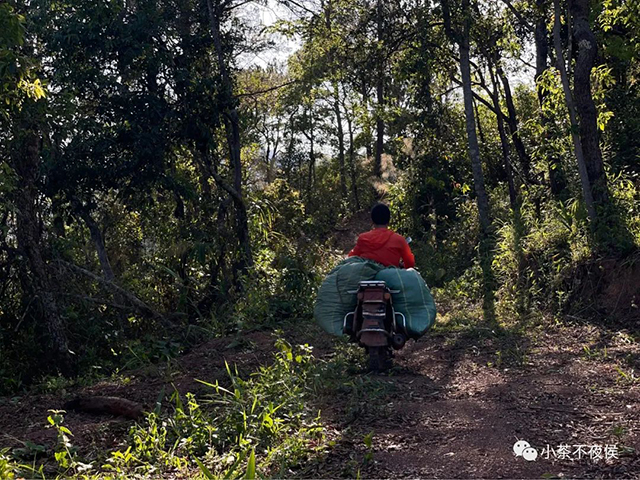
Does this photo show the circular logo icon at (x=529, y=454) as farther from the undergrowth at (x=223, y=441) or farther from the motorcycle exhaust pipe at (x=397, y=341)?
the motorcycle exhaust pipe at (x=397, y=341)

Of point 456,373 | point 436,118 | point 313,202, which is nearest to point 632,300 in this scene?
point 456,373

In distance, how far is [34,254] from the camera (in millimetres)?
7754

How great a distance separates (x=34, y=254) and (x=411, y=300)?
399 centimetres

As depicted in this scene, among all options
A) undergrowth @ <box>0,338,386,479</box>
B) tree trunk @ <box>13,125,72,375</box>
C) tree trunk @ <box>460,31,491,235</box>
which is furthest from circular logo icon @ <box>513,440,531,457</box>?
tree trunk @ <box>460,31,491,235</box>

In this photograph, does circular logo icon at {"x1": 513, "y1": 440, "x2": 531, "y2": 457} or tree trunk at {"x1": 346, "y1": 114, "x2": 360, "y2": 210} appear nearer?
circular logo icon at {"x1": 513, "y1": 440, "x2": 531, "y2": 457}

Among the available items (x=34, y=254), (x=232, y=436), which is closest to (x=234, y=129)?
(x=34, y=254)

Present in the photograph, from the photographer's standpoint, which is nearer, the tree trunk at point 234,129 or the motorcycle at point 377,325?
the motorcycle at point 377,325

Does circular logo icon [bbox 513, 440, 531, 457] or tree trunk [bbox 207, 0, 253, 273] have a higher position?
tree trunk [bbox 207, 0, 253, 273]

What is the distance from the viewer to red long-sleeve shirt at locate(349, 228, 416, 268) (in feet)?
22.1

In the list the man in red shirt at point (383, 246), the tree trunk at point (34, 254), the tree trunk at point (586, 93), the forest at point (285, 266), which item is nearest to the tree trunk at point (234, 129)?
the forest at point (285, 266)

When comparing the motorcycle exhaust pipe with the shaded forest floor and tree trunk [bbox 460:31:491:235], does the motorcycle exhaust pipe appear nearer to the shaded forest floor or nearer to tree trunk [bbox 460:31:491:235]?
the shaded forest floor

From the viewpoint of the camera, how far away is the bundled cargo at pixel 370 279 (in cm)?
648

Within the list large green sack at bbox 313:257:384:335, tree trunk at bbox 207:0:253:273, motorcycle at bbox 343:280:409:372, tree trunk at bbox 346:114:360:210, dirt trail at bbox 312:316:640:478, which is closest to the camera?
dirt trail at bbox 312:316:640:478

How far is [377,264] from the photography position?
6.73 m
